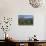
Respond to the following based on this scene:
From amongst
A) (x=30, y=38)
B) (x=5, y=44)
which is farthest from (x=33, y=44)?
(x=5, y=44)

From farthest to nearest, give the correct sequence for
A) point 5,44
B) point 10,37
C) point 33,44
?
point 10,37, point 5,44, point 33,44

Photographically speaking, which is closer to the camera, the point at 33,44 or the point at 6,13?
the point at 33,44

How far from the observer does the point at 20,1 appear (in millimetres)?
4078

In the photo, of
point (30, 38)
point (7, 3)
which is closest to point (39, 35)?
point (30, 38)

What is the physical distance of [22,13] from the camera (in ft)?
13.4

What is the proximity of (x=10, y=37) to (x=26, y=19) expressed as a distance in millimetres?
768

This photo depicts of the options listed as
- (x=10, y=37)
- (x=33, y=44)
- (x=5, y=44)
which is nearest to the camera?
(x=33, y=44)

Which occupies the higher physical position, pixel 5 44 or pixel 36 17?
pixel 36 17

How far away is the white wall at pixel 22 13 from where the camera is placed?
13.2 feet

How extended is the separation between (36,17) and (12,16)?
2.53 feet

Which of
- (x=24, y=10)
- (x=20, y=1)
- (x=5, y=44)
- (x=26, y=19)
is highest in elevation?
(x=20, y=1)

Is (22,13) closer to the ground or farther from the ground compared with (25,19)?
farther from the ground

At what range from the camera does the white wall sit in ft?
13.2

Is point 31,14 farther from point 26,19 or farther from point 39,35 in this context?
point 39,35
